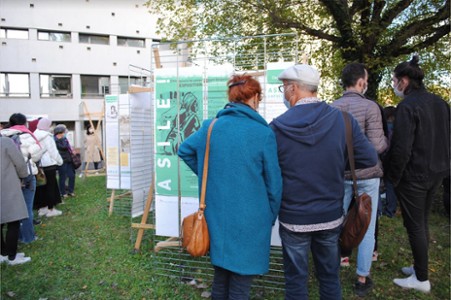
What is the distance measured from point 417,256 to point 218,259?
189 centimetres

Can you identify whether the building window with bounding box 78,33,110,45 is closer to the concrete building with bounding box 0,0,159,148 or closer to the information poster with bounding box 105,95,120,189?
the concrete building with bounding box 0,0,159,148

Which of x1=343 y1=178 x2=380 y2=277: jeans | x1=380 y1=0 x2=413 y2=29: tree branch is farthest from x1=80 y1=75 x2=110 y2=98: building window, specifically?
x1=343 y1=178 x2=380 y2=277: jeans

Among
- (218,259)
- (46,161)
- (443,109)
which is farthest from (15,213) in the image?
(443,109)

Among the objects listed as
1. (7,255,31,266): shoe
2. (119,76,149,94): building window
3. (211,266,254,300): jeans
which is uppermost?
(119,76,149,94): building window

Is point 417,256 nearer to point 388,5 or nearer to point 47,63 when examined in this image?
point 388,5

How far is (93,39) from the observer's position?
20281 mm

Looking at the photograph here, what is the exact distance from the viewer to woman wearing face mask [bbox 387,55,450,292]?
2658mm

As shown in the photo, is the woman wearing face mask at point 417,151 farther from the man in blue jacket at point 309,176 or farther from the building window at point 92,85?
the building window at point 92,85

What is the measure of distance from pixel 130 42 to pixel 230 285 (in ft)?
70.1

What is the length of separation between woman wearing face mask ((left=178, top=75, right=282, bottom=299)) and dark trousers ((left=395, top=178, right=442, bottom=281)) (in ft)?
4.74

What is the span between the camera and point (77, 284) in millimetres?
3328

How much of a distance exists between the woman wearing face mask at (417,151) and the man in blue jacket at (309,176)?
0.80m

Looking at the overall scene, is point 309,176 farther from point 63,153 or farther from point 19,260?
point 63,153

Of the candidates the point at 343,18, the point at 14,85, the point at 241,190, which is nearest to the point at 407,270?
the point at 241,190
